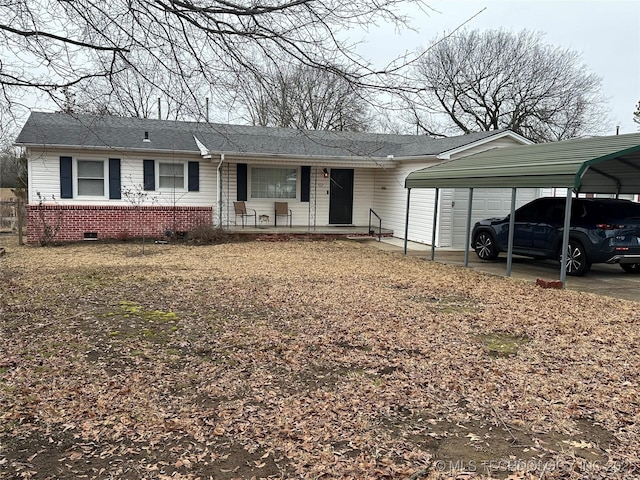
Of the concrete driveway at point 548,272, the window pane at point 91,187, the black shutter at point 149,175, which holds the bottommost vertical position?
the concrete driveway at point 548,272

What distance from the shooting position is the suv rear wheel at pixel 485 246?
1216cm

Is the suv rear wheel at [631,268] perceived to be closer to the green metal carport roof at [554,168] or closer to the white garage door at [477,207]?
the green metal carport roof at [554,168]

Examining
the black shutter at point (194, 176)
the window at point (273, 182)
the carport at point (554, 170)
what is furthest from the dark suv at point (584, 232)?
the black shutter at point (194, 176)

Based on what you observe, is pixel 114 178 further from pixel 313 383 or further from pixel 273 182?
pixel 313 383

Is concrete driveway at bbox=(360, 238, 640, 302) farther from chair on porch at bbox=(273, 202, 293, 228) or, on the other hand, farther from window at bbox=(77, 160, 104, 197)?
window at bbox=(77, 160, 104, 197)

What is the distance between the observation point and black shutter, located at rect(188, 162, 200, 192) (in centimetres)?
1614

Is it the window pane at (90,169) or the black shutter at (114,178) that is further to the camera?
the black shutter at (114,178)

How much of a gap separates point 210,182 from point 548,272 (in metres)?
10.6

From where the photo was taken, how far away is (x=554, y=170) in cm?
836

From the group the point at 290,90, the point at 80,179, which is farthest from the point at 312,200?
the point at 290,90

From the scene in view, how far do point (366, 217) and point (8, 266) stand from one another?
11714mm

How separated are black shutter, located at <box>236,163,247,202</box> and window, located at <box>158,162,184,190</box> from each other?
185 centimetres

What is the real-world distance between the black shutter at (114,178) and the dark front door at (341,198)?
279 inches

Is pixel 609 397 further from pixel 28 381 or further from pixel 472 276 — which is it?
pixel 472 276
